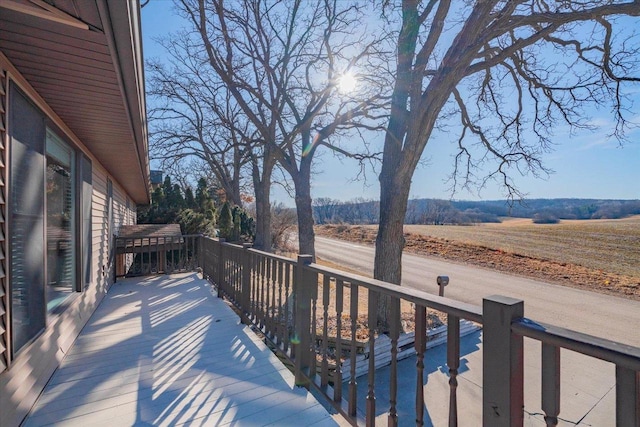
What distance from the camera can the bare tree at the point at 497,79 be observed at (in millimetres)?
5332

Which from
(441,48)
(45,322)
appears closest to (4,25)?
(45,322)

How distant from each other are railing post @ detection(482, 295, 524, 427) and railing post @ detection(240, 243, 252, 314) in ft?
9.09

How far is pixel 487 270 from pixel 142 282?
1131 centimetres

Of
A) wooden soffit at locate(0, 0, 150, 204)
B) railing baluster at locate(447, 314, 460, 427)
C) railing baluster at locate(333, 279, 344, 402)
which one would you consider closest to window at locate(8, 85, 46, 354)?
wooden soffit at locate(0, 0, 150, 204)

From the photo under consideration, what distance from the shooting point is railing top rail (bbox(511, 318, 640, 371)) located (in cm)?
83

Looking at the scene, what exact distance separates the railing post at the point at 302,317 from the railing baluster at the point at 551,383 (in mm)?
1558

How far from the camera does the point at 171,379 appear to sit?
2.60m

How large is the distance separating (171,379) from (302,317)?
1210 millimetres

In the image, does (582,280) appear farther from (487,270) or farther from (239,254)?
(239,254)

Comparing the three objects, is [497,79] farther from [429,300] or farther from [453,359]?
[453,359]

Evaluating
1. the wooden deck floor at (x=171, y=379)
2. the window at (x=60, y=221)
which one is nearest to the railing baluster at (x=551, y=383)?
the wooden deck floor at (x=171, y=379)

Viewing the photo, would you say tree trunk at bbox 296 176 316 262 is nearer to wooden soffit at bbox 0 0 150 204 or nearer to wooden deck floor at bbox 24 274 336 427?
wooden deck floor at bbox 24 274 336 427

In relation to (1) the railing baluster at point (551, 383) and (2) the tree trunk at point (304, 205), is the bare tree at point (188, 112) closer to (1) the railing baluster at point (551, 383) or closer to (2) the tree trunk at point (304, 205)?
(2) the tree trunk at point (304, 205)

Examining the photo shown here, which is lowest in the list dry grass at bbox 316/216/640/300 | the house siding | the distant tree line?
dry grass at bbox 316/216/640/300
